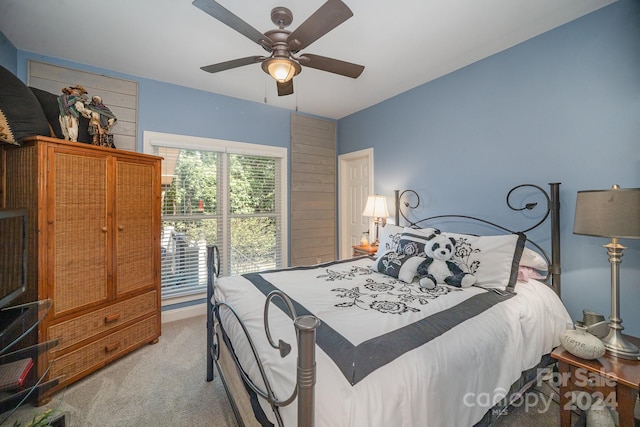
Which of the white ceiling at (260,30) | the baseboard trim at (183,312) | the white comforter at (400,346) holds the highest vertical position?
the white ceiling at (260,30)

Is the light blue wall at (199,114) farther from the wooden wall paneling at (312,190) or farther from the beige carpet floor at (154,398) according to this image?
the beige carpet floor at (154,398)

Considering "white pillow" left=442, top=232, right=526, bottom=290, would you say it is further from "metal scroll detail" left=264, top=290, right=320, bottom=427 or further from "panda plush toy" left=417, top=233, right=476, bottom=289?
"metal scroll detail" left=264, top=290, right=320, bottom=427

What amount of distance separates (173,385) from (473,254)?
8.25 ft

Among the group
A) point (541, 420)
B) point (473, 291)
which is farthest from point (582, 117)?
point (541, 420)

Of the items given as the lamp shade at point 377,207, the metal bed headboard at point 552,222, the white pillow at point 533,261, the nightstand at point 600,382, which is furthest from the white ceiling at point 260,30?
the nightstand at point 600,382

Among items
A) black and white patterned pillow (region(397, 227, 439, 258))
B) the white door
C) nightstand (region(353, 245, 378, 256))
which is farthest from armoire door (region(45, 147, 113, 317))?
the white door

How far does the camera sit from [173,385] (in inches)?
77.5

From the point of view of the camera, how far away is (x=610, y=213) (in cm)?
140

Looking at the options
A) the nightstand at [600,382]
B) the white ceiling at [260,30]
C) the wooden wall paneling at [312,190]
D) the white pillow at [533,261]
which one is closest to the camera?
the nightstand at [600,382]

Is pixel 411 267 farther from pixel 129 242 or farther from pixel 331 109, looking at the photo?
pixel 331 109

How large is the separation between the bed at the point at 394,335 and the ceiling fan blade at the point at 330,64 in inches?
56.8

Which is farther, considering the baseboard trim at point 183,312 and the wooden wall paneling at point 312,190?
the wooden wall paneling at point 312,190

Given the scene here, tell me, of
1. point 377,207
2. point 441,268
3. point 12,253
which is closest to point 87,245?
point 12,253

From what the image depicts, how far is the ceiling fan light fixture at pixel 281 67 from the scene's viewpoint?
163 cm
